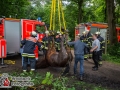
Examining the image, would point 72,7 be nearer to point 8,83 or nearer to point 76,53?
point 76,53

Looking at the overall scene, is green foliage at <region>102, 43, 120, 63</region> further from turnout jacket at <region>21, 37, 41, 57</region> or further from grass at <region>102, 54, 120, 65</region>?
turnout jacket at <region>21, 37, 41, 57</region>

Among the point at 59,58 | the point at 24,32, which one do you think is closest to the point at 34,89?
the point at 59,58

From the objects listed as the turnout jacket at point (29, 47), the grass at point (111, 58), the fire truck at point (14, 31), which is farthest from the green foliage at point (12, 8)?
the turnout jacket at point (29, 47)

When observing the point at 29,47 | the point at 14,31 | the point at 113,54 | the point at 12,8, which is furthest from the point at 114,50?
the point at 12,8

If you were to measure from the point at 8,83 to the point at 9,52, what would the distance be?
766cm

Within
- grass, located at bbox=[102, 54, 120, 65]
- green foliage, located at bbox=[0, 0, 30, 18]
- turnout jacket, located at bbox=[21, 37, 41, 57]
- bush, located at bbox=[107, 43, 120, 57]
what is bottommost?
grass, located at bbox=[102, 54, 120, 65]

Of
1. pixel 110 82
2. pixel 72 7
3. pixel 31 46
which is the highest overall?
pixel 72 7

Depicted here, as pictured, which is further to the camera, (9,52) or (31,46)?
(9,52)

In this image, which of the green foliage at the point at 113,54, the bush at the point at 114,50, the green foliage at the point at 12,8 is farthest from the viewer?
the green foliage at the point at 12,8

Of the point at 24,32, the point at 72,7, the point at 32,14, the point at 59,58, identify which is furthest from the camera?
the point at 32,14

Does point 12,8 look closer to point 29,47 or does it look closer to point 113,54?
point 113,54

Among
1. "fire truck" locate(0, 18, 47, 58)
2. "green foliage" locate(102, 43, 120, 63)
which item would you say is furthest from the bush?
"fire truck" locate(0, 18, 47, 58)

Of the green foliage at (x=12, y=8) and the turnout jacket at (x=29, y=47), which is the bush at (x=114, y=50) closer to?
the turnout jacket at (x=29, y=47)

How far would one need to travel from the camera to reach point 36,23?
13.7 meters
